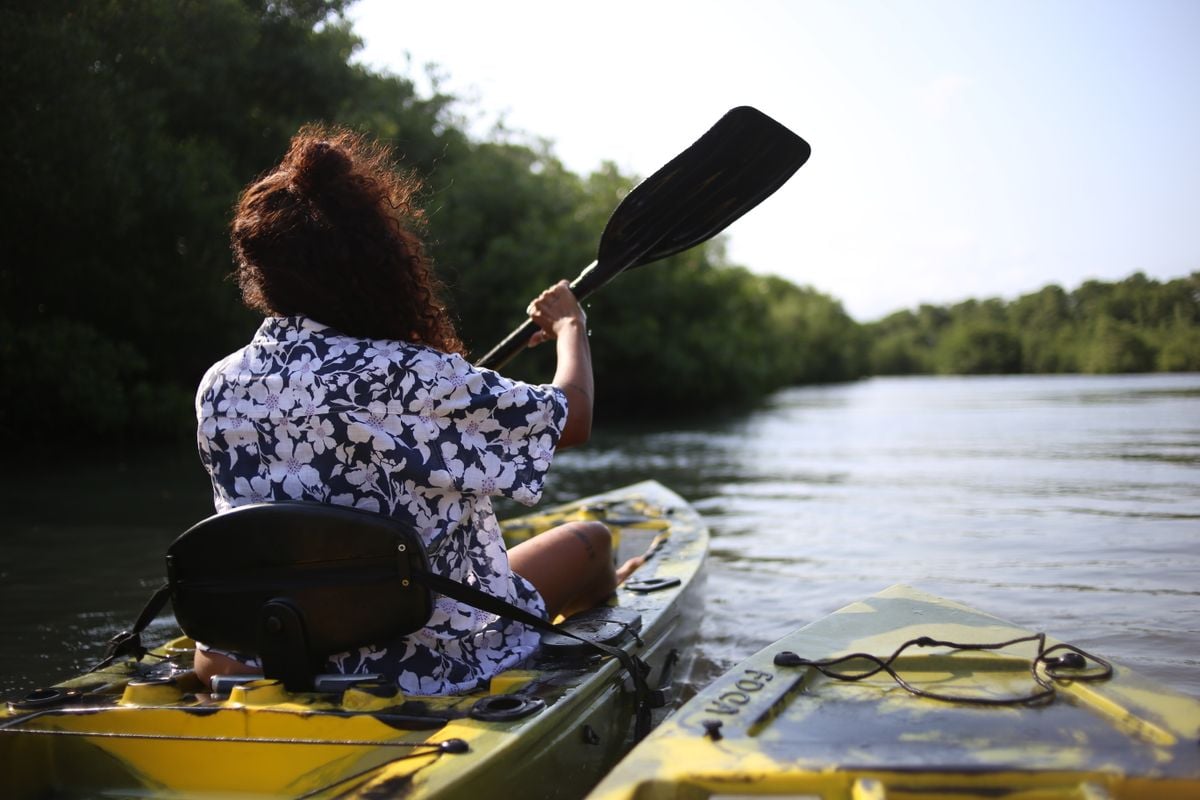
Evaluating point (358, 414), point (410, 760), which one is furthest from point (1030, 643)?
point (358, 414)

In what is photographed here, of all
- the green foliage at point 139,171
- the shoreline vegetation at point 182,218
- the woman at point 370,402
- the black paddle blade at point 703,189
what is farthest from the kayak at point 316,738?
the shoreline vegetation at point 182,218

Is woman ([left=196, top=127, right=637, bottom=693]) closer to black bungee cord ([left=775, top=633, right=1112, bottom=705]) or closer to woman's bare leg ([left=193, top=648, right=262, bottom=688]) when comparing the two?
woman's bare leg ([left=193, top=648, right=262, bottom=688])

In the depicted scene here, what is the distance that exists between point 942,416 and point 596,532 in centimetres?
1717

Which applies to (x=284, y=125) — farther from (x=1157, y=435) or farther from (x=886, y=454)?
(x=1157, y=435)

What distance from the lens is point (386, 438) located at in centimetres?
203

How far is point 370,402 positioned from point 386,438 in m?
0.08

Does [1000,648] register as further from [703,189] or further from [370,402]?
[703,189]

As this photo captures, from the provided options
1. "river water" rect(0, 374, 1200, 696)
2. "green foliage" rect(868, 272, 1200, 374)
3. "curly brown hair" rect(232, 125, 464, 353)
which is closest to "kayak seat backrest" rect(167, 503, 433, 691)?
"curly brown hair" rect(232, 125, 464, 353)

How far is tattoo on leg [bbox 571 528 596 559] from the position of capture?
2957 millimetres

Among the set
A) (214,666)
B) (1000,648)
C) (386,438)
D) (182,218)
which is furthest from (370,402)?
(182,218)

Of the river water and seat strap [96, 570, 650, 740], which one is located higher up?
seat strap [96, 570, 650, 740]

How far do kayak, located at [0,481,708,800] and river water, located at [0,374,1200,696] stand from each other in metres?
1.60

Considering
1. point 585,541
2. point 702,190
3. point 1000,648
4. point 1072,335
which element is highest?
point 1072,335

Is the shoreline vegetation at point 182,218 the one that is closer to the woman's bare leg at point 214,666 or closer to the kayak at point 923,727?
the woman's bare leg at point 214,666
